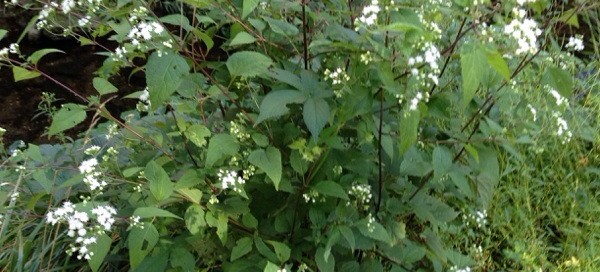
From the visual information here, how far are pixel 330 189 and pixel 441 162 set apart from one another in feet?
0.92

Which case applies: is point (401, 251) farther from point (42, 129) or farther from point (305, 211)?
point (42, 129)

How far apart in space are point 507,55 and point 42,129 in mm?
3082

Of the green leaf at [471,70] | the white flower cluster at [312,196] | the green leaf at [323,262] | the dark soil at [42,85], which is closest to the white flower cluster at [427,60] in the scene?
the green leaf at [471,70]

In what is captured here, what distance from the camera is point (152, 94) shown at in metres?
1.21

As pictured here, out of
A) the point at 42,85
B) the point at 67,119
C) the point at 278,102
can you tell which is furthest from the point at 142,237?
the point at 42,85

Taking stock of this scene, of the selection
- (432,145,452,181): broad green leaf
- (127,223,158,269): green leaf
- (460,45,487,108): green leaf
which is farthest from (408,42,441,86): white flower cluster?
(127,223,158,269): green leaf

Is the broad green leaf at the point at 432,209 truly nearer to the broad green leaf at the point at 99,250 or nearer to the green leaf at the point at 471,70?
the green leaf at the point at 471,70

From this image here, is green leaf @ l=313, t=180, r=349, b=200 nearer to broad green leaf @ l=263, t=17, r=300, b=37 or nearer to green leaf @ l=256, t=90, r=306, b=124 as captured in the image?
green leaf @ l=256, t=90, r=306, b=124

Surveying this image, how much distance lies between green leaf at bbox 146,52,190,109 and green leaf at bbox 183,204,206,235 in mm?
335

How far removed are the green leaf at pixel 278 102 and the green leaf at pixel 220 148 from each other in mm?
130

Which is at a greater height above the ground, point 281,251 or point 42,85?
point 281,251

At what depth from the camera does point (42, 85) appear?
154 inches

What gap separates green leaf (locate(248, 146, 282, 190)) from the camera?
1382 millimetres

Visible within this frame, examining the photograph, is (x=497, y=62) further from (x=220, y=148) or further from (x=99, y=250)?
(x=99, y=250)
